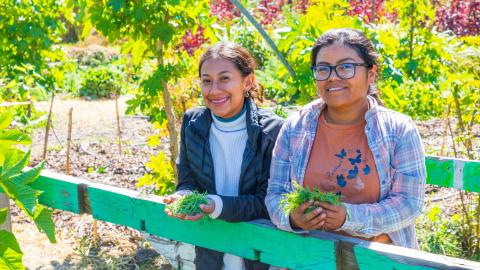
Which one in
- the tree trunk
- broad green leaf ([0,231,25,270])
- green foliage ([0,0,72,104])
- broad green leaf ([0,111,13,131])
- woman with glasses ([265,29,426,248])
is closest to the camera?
woman with glasses ([265,29,426,248])

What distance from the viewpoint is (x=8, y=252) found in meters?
2.45

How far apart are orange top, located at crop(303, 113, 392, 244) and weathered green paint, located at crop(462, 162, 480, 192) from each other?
1079mm

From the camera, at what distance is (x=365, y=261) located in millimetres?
2068

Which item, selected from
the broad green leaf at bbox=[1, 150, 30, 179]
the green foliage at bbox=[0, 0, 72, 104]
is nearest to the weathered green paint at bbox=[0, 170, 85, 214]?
the broad green leaf at bbox=[1, 150, 30, 179]

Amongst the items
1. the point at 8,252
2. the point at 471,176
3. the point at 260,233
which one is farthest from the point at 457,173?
the point at 8,252

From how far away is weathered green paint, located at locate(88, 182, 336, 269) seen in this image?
2.22 meters

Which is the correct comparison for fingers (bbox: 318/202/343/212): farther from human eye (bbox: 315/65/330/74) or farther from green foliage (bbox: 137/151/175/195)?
green foliage (bbox: 137/151/175/195)

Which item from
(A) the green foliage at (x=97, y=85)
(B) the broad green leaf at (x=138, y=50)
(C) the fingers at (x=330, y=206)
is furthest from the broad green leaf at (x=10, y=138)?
(A) the green foliage at (x=97, y=85)

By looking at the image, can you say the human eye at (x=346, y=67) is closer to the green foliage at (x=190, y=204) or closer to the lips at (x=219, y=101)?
the lips at (x=219, y=101)

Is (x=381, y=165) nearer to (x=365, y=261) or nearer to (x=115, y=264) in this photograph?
(x=365, y=261)

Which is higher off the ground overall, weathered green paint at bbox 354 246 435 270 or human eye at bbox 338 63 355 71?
human eye at bbox 338 63 355 71

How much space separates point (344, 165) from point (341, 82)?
0.30 m

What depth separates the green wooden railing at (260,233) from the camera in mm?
2027

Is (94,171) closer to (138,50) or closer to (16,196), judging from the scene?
(138,50)
